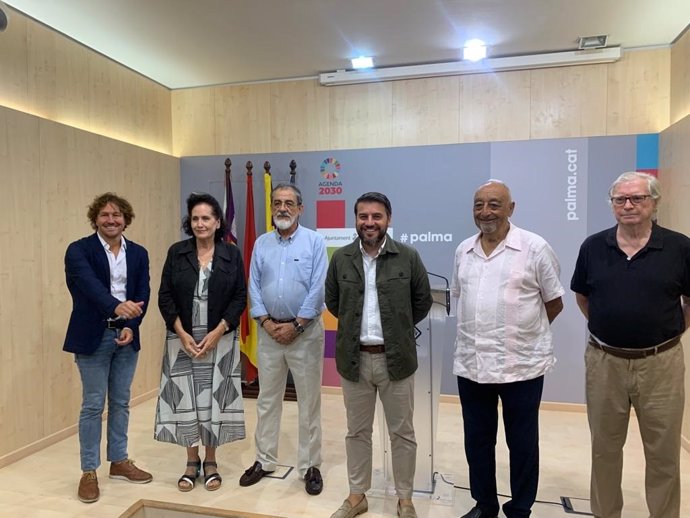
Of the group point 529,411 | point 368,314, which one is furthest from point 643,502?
point 368,314

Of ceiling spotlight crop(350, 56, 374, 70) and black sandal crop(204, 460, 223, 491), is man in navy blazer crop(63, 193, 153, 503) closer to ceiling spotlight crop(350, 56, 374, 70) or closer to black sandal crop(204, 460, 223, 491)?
black sandal crop(204, 460, 223, 491)

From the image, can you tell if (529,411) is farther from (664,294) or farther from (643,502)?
(643,502)

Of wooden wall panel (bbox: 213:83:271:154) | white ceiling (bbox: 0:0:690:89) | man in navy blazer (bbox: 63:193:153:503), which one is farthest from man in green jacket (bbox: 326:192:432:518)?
wooden wall panel (bbox: 213:83:271:154)

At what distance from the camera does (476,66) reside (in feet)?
13.5

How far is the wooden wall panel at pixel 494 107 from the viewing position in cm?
409

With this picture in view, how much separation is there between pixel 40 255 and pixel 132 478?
1.57 meters

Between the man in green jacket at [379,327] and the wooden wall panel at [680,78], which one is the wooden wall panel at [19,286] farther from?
the wooden wall panel at [680,78]

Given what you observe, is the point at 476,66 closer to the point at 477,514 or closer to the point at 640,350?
the point at 640,350

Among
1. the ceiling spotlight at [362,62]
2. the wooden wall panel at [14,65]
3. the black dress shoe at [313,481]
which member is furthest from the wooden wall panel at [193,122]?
the black dress shoe at [313,481]

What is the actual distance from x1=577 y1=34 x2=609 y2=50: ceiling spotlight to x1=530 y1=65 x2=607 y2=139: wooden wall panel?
6.8 inches

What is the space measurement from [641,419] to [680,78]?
111 inches

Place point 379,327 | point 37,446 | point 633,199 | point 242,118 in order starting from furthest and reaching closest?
1. point 242,118
2. point 37,446
3. point 379,327
4. point 633,199

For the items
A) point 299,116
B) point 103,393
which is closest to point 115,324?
point 103,393

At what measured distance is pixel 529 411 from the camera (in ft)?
7.00
